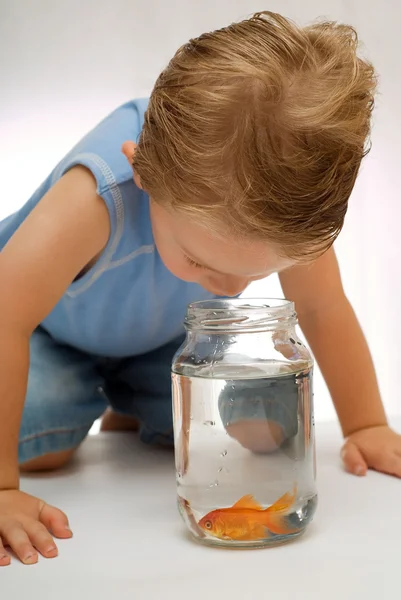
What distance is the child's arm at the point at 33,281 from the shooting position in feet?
2.38

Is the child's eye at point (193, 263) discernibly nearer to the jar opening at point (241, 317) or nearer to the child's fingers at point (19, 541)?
the jar opening at point (241, 317)

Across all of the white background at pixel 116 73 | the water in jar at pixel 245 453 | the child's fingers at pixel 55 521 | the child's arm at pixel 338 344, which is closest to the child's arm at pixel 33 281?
the child's fingers at pixel 55 521

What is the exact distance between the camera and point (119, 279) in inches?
34.8

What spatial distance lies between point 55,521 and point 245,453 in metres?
0.15

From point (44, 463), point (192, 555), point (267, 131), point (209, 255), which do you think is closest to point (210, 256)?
point (209, 255)

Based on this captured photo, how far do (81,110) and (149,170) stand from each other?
666 millimetres

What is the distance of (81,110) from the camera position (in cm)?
134

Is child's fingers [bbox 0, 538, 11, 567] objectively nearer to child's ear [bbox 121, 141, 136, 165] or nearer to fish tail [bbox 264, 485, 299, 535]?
fish tail [bbox 264, 485, 299, 535]

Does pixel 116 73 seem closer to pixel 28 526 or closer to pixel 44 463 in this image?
pixel 44 463

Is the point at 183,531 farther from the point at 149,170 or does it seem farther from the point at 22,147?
the point at 22,147

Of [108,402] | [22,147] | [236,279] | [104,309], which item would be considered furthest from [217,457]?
[22,147]

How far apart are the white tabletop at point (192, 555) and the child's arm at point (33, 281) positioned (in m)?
0.06

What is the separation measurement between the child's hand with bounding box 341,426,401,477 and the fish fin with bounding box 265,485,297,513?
0.59 feet

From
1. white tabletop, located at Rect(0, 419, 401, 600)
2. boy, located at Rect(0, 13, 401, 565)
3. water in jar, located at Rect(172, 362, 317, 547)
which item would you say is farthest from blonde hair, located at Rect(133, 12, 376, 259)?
white tabletop, located at Rect(0, 419, 401, 600)
